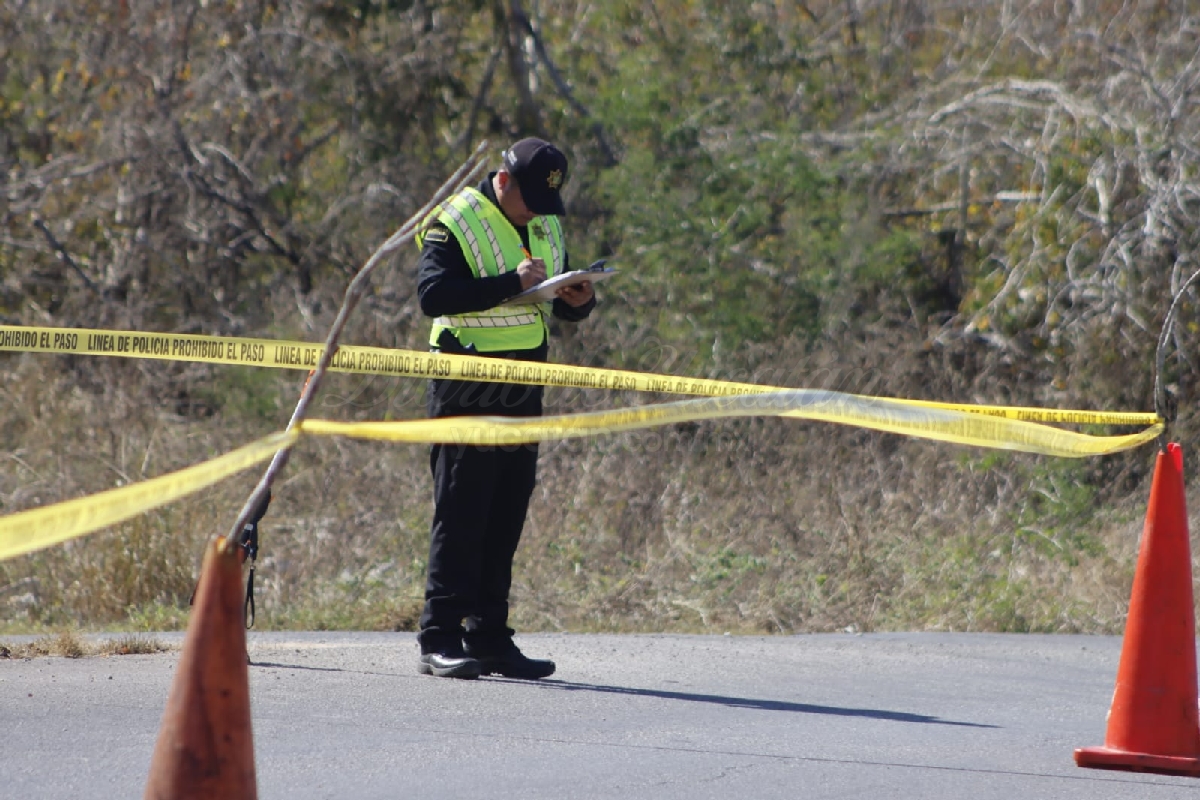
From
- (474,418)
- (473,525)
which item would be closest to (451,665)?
(473,525)

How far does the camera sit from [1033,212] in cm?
1229

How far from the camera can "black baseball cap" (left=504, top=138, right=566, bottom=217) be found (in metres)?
5.95

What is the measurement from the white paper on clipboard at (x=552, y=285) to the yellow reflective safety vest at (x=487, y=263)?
12 centimetres

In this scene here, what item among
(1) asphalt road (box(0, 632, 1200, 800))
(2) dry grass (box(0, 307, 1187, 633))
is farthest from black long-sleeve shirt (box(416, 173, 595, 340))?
(2) dry grass (box(0, 307, 1187, 633))

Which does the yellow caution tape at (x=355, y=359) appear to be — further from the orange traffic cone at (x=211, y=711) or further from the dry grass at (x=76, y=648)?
the orange traffic cone at (x=211, y=711)

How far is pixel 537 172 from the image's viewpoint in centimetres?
596

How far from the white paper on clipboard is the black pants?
375mm

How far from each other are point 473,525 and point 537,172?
4.40 ft

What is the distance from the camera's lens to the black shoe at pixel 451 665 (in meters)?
5.96

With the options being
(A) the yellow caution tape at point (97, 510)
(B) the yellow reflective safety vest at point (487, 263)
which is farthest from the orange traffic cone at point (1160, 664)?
(A) the yellow caution tape at point (97, 510)

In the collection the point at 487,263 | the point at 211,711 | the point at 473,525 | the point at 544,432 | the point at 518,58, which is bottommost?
the point at 211,711

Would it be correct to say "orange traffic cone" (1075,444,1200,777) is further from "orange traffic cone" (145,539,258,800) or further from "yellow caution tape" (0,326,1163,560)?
"orange traffic cone" (145,539,258,800)

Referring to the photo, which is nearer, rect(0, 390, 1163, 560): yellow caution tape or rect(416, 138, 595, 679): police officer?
rect(0, 390, 1163, 560): yellow caution tape

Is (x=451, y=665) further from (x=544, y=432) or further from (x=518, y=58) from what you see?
(x=518, y=58)
